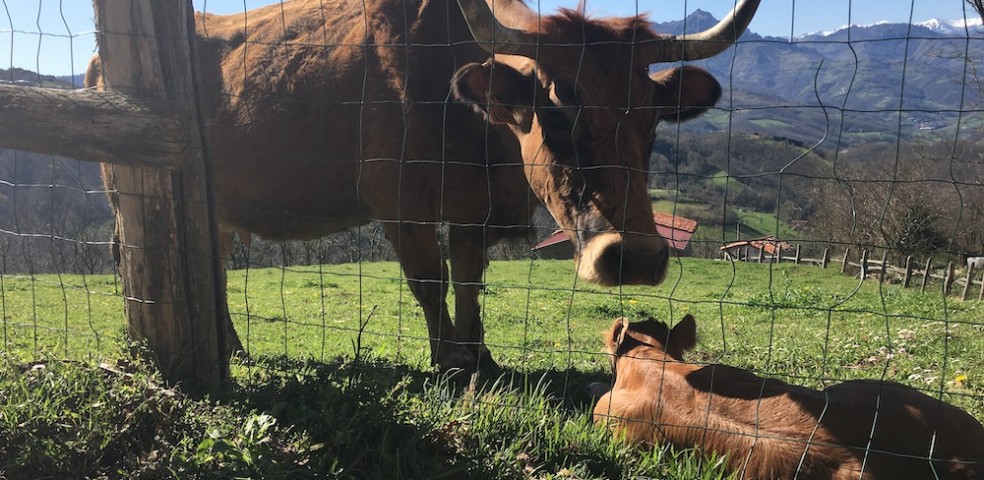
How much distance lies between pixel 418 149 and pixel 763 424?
2.60 m

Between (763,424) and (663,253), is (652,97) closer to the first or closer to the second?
(663,253)

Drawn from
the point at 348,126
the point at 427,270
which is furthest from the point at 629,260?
the point at 348,126

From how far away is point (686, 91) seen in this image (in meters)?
3.99

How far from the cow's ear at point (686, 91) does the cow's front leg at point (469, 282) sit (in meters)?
1.52

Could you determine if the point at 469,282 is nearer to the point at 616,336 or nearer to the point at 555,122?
the point at 616,336

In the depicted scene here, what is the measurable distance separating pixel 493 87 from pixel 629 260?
122 cm

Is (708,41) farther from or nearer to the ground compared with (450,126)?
farther from the ground

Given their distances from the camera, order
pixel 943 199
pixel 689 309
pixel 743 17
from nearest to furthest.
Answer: pixel 743 17 < pixel 689 309 < pixel 943 199

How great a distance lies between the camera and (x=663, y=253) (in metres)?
3.11

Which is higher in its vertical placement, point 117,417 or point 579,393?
point 117,417

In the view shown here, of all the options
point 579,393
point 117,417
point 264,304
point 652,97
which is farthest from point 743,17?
point 264,304

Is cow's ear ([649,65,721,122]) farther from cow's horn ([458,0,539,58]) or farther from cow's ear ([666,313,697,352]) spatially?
cow's ear ([666,313,697,352])

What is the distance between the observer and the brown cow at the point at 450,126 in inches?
133

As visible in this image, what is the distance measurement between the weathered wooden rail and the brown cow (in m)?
0.19
